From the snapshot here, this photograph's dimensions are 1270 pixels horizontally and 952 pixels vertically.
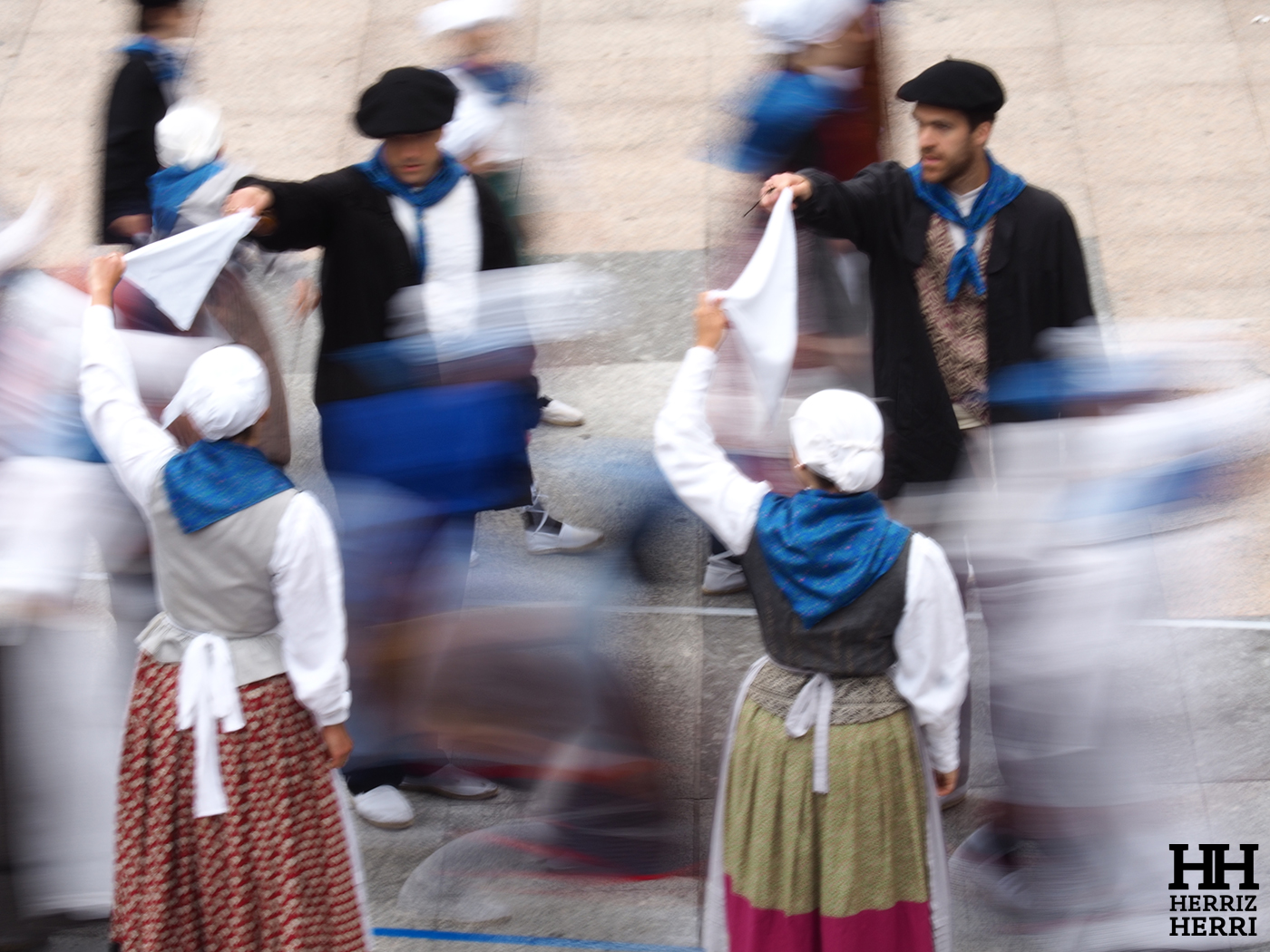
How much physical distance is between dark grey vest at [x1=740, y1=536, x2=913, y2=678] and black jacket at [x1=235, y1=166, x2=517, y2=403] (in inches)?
56.2

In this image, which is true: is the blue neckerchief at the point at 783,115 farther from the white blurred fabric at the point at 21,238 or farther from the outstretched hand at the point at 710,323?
the white blurred fabric at the point at 21,238

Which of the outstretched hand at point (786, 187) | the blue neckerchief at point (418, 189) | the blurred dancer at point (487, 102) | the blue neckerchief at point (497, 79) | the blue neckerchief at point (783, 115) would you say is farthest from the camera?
the blue neckerchief at point (497, 79)

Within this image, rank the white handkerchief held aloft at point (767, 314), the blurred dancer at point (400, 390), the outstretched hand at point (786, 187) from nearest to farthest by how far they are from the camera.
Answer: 1. the white handkerchief held aloft at point (767, 314)
2. the outstretched hand at point (786, 187)
3. the blurred dancer at point (400, 390)

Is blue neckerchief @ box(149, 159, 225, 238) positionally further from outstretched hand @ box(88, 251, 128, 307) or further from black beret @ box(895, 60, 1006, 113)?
black beret @ box(895, 60, 1006, 113)

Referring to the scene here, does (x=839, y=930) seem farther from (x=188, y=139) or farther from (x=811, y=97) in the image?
(x=188, y=139)

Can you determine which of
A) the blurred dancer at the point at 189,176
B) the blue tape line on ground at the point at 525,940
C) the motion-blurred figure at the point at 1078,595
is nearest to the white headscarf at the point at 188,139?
the blurred dancer at the point at 189,176

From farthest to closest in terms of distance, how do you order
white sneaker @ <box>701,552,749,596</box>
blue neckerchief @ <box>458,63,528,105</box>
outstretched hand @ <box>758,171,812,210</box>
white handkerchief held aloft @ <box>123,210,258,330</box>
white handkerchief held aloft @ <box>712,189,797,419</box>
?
blue neckerchief @ <box>458,63,528,105</box> → white sneaker @ <box>701,552,749,596</box> → outstretched hand @ <box>758,171,812,210</box> → white handkerchief held aloft @ <box>123,210,258,330</box> → white handkerchief held aloft @ <box>712,189,797,419</box>

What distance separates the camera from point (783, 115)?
4.43 m

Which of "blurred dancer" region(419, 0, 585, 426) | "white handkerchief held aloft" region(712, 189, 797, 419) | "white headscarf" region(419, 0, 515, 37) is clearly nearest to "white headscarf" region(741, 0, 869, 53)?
"blurred dancer" region(419, 0, 585, 426)

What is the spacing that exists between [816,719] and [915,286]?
1.34 m

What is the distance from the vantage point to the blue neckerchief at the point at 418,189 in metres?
4.11

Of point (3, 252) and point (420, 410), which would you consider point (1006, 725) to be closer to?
point (420, 410)

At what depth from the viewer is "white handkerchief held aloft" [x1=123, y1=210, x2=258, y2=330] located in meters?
3.58

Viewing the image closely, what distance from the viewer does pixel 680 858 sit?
4.04 meters
